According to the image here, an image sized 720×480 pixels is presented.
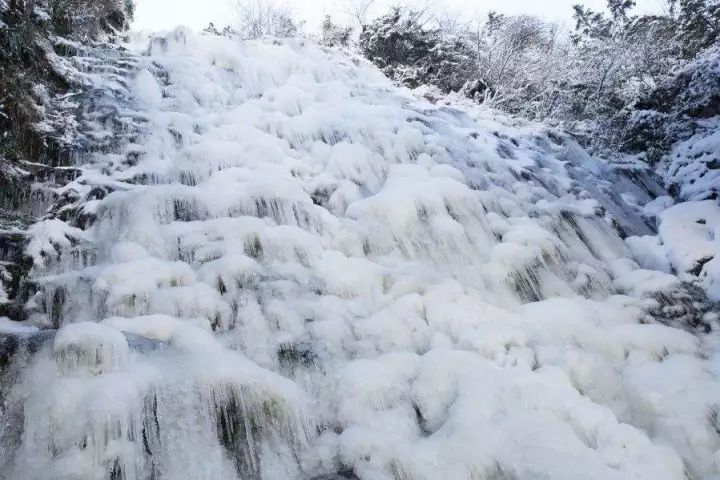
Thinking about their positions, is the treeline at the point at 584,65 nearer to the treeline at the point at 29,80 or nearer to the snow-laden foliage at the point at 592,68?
the snow-laden foliage at the point at 592,68

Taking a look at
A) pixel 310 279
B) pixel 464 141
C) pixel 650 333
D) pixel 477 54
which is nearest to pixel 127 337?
pixel 310 279

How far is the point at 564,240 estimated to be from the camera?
546 cm

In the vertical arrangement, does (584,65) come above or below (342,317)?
above

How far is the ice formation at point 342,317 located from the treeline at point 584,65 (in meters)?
3.46

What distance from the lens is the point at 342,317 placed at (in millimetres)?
4031

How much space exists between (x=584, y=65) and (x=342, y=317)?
13455mm

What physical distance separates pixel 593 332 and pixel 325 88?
6125mm

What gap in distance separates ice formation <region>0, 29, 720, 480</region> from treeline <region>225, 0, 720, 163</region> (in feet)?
11.4

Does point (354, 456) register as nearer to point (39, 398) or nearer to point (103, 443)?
point (103, 443)

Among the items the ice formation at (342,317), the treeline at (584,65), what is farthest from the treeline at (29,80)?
the treeline at (584,65)

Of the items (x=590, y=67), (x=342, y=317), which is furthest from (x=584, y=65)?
(x=342, y=317)

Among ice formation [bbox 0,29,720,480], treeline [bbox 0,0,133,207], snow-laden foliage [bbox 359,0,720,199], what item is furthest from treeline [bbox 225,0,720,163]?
treeline [bbox 0,0,133,207]

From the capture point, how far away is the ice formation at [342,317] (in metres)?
2.88

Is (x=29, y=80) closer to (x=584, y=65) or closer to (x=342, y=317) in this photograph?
(x=342, y=317)
